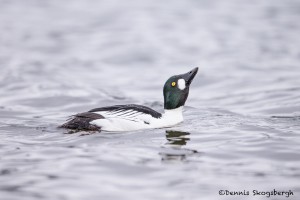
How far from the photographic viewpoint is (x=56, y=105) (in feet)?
46.4

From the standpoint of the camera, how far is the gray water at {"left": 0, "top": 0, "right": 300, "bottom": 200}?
8.27 m

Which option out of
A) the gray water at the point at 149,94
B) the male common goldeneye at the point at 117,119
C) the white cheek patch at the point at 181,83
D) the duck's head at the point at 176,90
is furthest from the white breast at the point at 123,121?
the white cheek patch at the point at 181,83

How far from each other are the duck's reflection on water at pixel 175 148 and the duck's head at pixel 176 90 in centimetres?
50

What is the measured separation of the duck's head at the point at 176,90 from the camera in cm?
1108

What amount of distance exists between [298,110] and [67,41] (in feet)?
42.0

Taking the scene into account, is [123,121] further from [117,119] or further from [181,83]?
[181,83]

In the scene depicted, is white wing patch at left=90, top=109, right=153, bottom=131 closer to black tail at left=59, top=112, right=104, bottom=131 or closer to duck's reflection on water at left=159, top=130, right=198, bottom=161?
black tail at left=59, top=112, right=104, bottom=131

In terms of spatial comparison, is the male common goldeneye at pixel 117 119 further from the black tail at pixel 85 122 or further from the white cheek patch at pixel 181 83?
the white cheek patch at pixel 181 83

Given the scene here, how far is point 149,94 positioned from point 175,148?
6.04 meters

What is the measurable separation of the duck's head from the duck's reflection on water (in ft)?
1.64

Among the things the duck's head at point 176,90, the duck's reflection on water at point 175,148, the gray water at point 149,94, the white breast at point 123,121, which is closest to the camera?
the gray water at point 149,94

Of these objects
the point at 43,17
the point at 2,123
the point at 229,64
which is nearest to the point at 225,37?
the point at 229,64

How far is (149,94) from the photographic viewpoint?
1589cm

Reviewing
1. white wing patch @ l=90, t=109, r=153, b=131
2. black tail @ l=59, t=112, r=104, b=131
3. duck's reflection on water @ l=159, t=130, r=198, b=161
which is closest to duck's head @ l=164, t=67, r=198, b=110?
duck's reflection on water @ l=159, t=130, r=198, b=161
